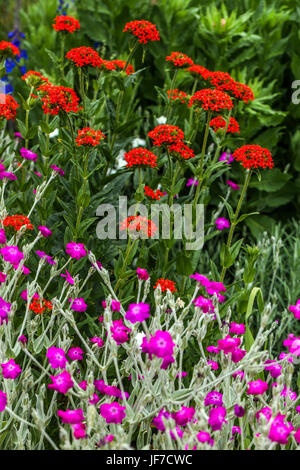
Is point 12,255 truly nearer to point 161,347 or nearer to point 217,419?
point 161,347

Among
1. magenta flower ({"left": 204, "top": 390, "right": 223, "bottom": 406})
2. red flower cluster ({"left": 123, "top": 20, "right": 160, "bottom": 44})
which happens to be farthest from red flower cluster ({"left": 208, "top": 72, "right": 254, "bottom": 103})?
magenta flower ({"left": 204, "top": 390, "right": 223, "bottom": 406})

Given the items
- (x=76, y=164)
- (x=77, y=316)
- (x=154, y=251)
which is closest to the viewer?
(x=76, y=164)

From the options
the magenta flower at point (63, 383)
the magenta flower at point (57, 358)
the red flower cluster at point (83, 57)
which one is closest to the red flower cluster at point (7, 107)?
the red flower cluster at point (83, 57)

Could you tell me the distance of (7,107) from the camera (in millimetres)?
2551

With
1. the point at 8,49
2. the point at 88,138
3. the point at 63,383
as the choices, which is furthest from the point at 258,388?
the point at 8,49

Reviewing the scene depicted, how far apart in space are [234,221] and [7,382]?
1.10 metres

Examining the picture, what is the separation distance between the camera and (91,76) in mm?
4691

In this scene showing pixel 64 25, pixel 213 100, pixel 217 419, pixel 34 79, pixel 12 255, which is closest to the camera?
pixel 217 419

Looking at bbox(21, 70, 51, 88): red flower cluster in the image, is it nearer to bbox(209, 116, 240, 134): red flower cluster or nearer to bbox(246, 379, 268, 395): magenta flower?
bbox(209, 116, 240, 134): red flower cluster

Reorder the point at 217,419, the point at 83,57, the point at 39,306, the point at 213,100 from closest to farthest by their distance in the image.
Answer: the point at 217,419 → the point at 39,306 → the point at 213,100 → the point at 83,57

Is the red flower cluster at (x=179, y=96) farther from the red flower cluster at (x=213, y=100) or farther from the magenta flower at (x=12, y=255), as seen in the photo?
the magenta flower at (x=12, y=255)

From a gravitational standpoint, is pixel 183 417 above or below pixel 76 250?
below
